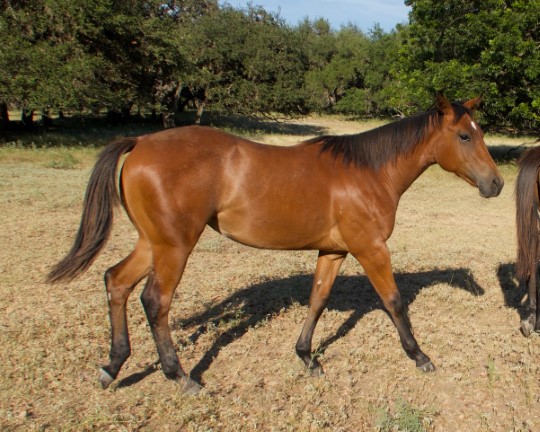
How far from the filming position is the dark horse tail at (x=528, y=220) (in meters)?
4.53

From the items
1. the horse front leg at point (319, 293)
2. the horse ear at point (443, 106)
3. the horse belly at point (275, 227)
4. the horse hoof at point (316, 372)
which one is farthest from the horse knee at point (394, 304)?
the horse ear at point (443, 106)

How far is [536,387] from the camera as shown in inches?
142

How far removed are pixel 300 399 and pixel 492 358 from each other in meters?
1.79

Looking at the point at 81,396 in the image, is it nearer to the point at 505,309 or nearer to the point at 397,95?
the point at 505,309

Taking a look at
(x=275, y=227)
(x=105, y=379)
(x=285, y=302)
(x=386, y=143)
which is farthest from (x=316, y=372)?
(x=386, y=143)

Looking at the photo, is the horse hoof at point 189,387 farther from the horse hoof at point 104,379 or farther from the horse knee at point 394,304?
the horse knee at point 394,304

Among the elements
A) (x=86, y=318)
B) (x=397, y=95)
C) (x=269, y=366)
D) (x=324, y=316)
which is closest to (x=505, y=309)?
(x=324, y=316)

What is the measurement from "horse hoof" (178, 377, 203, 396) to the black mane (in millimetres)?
1991

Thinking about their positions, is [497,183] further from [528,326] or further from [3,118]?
[3,118]

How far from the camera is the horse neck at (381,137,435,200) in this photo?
149 inches

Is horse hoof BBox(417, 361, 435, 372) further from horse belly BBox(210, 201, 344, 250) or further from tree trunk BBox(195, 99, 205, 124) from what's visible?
tree trunk BBox(195, 99, 205, 124)

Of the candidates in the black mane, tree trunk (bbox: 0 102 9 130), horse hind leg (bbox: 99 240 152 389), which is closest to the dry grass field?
horse hind leg (bbox: 99 240 152 389)

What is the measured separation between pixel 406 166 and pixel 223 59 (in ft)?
83.3

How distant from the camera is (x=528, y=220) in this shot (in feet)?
15.0
